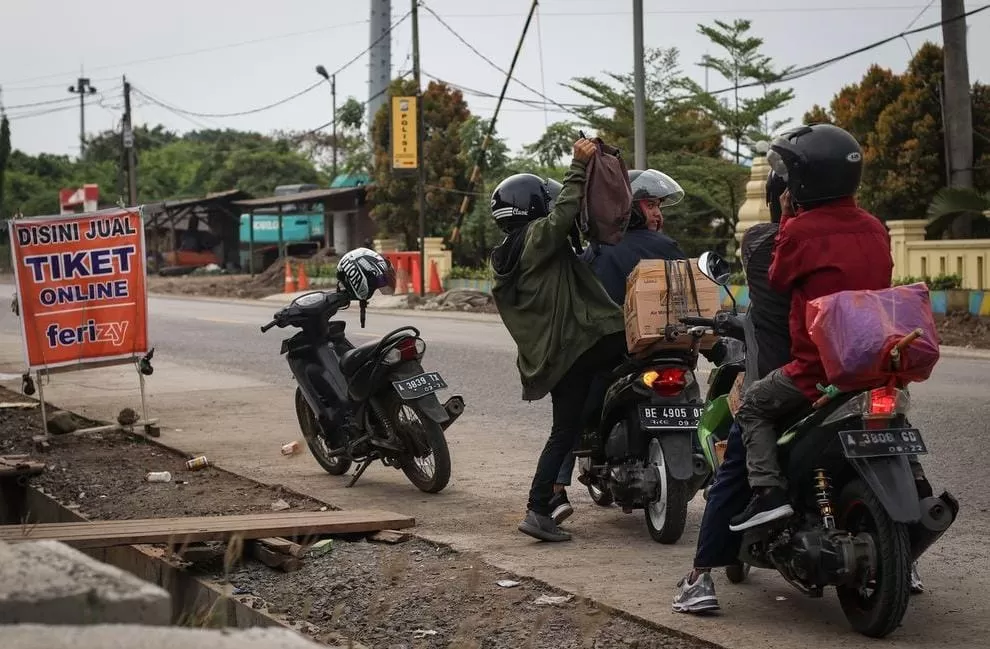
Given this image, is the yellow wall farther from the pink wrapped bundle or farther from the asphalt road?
the pink wrapped bundle

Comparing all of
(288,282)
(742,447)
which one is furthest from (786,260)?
(288,282)

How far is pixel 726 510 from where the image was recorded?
522 centimetres

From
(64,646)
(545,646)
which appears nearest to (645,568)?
(545,646)

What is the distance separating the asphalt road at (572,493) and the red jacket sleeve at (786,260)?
1233 mm

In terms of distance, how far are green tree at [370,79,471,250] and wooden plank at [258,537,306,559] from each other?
116 ft

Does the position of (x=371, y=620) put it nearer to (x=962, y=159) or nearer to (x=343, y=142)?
(x=962, y=159)

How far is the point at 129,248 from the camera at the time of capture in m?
10.3

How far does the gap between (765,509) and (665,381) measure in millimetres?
1542

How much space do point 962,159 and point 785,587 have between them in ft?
61.1

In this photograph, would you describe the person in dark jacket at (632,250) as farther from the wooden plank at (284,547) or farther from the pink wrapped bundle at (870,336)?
the pink wrapped bundle at (870,336)

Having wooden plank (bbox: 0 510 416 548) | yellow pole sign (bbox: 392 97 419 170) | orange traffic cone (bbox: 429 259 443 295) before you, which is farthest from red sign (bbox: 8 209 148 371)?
yellow pole sign (bbox: 392 97 419 170)

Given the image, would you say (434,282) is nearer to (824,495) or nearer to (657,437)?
(657,437)

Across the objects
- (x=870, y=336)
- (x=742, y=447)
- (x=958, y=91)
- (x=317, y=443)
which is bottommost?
(x=317, y=443)

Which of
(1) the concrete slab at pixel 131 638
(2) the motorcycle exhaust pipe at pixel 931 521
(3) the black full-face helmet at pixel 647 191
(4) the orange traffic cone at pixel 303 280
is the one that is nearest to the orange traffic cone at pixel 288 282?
(4) the orange traffic cone at pixel 303 280
